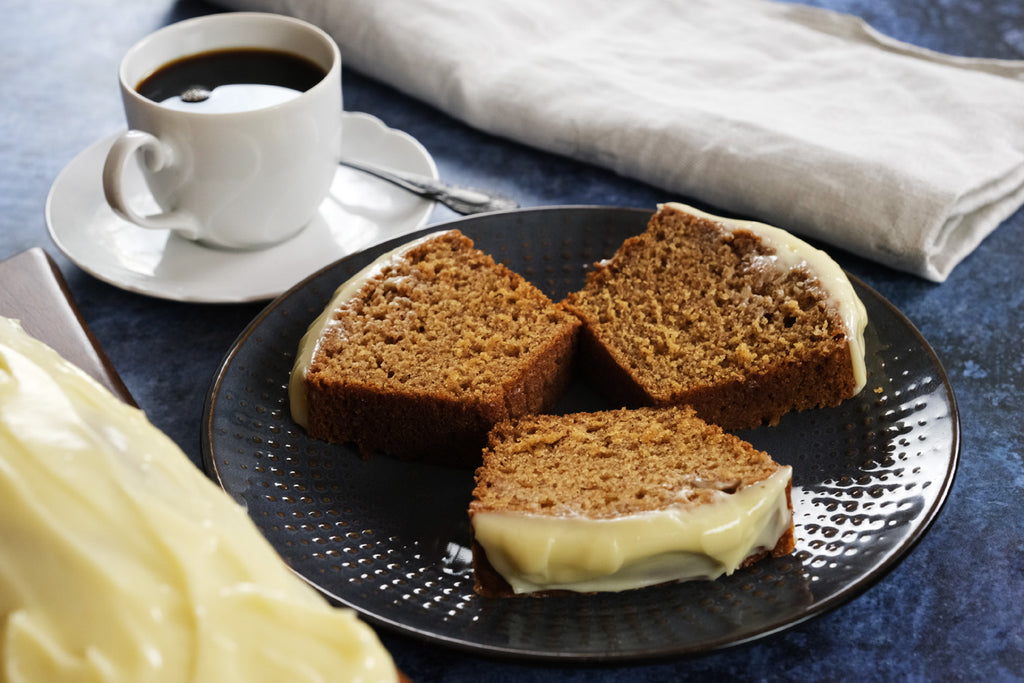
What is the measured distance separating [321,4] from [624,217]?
1417 mm

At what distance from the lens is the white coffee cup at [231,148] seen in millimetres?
2100

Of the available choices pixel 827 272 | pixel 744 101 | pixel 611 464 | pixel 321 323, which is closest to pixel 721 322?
pixel 827 272

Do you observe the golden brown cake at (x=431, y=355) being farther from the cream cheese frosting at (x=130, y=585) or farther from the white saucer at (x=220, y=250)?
the cream cheese frosting at (x=130, y=585)

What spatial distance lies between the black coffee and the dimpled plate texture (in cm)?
51

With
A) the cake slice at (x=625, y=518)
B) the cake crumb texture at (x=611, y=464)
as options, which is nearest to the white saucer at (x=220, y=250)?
the cake crumb texture at (x=611, y=464)

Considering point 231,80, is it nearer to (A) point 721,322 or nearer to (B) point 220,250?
(B) point 220,250

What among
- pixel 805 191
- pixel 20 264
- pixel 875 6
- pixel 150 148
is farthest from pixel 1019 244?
pixel 20 264

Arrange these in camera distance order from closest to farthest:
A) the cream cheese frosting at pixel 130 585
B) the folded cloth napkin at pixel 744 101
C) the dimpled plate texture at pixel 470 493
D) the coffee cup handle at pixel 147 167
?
1. the cream cheese frosting at pixel 130 585
2. the dimpled plate texture at pixel 470 493
3. the coffee cup handle at pixel 147 167
4. the folded cloth napkin at pixel 744 101

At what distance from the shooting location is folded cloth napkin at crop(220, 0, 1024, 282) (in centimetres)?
239

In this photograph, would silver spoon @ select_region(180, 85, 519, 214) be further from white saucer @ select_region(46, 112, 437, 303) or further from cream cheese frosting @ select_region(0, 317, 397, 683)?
cream cheese frosting @ select_region(0, 317, 397, 683)

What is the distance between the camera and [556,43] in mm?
3010

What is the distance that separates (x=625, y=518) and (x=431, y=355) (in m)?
0.60

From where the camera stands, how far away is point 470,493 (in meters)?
1.78

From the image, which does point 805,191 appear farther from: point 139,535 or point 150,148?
point 139,535
